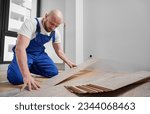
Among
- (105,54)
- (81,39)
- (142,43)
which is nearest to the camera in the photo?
(142,43)

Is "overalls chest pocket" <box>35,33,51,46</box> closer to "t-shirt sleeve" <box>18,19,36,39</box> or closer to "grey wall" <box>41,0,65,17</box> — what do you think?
"t-shirt sleeve" <box>18,19,36,39</box>

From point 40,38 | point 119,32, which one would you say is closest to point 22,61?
point 40,38

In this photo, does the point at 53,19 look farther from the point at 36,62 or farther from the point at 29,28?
the point at 36,62

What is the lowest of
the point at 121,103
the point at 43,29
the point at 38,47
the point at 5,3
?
the point at 121,103

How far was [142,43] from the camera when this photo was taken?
2.35 meters

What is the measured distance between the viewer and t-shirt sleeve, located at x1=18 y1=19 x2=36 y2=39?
1.23 m

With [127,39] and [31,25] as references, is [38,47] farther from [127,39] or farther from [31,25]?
[127,39]

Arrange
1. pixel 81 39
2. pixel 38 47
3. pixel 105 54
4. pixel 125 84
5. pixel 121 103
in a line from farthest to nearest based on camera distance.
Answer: pixel 81 39, pixel 105 54, pixel 38 47, pixel 125 84, pixel 121 103

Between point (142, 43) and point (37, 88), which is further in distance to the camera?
point (142, 43)

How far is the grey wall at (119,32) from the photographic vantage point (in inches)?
92.2

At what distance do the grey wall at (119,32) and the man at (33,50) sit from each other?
1163mm

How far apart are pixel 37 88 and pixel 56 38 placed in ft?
2.44

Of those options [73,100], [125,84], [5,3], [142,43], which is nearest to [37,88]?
[73,100]

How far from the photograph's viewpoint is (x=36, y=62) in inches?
63.7
